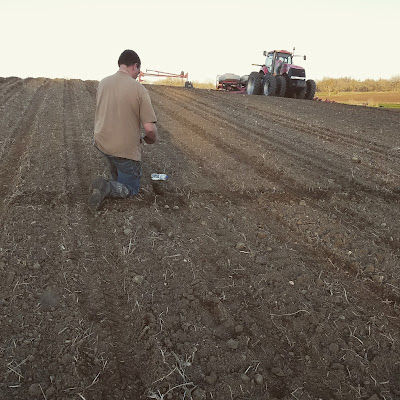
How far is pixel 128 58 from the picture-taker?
424cm

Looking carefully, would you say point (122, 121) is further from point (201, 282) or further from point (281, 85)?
point (281, 85)

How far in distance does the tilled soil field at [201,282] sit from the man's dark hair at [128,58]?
5.38ft

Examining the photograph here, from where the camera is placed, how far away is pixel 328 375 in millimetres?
2295

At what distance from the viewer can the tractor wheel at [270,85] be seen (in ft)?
59.6

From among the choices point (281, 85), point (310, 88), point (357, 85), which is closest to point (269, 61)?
point (281, 85)

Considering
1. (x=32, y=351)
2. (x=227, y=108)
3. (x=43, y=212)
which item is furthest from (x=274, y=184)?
(x=227, y=108)

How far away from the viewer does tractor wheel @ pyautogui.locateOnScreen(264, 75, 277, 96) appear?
1816 cm

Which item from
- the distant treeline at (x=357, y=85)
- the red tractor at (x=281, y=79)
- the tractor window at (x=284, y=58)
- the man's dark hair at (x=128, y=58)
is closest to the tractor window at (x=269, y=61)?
the red tractor at (x=281, y=79)

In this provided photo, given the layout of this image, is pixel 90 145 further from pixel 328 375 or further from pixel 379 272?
pixel 328 375

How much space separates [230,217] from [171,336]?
2065 millimetres

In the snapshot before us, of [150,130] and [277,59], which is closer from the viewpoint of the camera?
[150,130]

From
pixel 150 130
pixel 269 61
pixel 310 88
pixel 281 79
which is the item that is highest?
pixel 269 61

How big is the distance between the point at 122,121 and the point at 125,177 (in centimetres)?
71

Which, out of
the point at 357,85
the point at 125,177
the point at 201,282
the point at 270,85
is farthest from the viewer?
the point at 357,85
